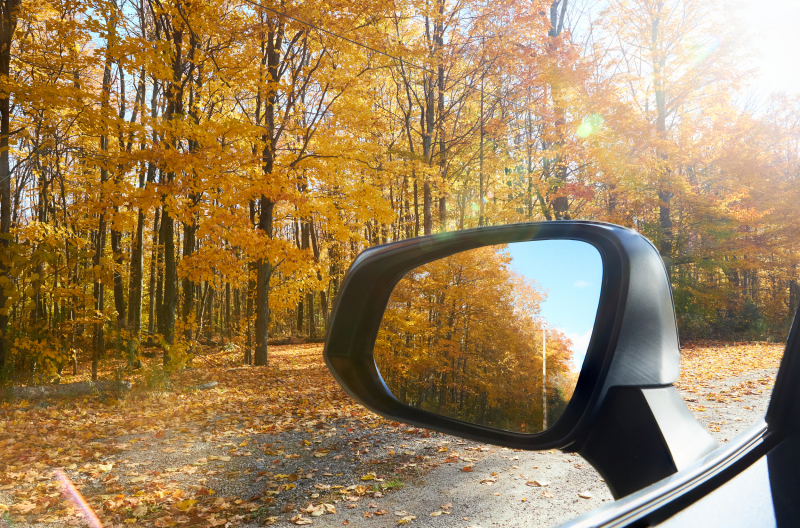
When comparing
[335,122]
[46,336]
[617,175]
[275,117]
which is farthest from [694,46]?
[46,336]

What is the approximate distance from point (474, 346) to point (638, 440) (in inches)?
20.9

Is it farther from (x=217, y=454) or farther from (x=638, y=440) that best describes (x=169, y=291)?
(x=638, y=440)

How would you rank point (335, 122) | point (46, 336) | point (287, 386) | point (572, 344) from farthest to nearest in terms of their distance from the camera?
point (335, 122), point (287, 386), point (46, 336), point (572, 344)

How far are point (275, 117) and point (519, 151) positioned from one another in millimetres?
10967

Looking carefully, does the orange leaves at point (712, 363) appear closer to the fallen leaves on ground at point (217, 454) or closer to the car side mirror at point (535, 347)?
the fallen leaves on ground at point (217, 454)

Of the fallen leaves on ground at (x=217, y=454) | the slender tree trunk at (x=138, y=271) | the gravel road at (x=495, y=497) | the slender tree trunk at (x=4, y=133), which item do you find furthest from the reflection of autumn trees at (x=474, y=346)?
the slender tree trunk at (x=138, y=271)

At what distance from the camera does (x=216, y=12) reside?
10031mm

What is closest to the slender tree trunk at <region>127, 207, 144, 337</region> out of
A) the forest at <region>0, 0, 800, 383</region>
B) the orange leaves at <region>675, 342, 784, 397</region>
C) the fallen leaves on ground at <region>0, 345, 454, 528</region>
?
the forest at <region>0, 0, 800, 383</region>

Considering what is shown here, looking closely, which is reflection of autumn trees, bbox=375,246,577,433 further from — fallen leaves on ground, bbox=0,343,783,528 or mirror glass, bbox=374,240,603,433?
fallen leaves on ground, bbox=0,343,783,528

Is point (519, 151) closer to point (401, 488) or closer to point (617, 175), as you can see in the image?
point (617, 175)

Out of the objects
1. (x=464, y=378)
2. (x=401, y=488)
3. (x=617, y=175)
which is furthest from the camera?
(x=617, y=175)

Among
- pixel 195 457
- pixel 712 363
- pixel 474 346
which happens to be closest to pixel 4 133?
pixel 195 457

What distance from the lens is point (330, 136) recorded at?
449 inches

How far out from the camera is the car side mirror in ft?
3.09
